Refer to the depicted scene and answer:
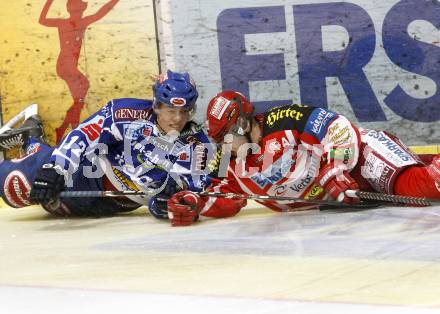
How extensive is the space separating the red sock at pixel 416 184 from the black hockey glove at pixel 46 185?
150cm

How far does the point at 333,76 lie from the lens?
225 inches

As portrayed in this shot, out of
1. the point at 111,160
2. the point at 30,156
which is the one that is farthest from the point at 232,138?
the point at 30,156

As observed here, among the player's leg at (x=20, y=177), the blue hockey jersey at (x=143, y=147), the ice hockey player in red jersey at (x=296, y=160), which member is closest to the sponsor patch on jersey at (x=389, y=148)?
the ice hockey player in red jersey at (x=296, y=160)

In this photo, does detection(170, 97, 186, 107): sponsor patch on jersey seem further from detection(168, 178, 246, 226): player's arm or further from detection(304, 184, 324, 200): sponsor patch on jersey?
detection(304, 184, 324, 200): sponsor patch on jersey

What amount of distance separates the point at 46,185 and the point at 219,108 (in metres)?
0.86

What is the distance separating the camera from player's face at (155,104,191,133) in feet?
15.2

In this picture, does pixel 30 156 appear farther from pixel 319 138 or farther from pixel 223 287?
pixel 223 287

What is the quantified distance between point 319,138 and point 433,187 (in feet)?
1.73

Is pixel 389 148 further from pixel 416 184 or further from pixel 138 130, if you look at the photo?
pixel 138 130

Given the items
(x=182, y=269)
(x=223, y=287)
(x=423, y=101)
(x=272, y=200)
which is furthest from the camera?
(x=423, y=101)

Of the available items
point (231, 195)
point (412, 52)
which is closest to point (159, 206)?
point (231, 195)

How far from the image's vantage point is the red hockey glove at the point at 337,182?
14.1 ft

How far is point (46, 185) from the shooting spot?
459 cm

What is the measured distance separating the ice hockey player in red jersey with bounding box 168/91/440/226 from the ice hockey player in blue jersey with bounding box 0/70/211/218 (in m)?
0.19
